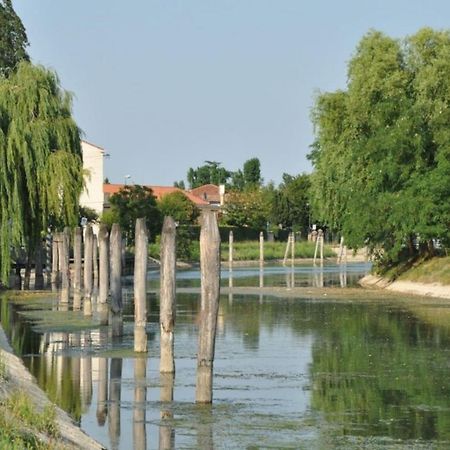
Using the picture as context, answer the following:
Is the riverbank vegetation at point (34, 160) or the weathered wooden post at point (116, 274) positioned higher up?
the riverbank vegetation at point (34, 160)

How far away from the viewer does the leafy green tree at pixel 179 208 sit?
101106mm

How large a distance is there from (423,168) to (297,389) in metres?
32.6

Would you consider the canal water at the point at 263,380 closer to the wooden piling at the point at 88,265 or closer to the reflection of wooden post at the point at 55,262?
the wooden piling at the point at 88,265

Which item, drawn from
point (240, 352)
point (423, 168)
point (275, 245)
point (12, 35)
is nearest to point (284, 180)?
point (275, 245)

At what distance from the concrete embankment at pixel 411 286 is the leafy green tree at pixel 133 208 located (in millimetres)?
27847

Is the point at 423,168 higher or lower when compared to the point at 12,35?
lower

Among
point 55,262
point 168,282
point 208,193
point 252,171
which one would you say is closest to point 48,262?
point 55,262

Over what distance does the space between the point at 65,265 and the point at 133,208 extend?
4376 centimetres

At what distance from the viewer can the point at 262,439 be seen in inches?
679

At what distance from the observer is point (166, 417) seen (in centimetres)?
1884

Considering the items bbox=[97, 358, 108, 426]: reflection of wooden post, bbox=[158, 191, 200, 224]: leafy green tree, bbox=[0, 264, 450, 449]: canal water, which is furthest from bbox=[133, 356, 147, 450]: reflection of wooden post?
bbox=[158, 191, 200, 224]: leafy green tree

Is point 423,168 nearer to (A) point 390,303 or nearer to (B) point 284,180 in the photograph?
(A) point 390,303

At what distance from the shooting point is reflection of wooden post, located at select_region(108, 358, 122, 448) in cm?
1759

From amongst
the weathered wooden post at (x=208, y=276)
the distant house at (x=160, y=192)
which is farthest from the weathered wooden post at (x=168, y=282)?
the distant house at (x=160, y=192)
